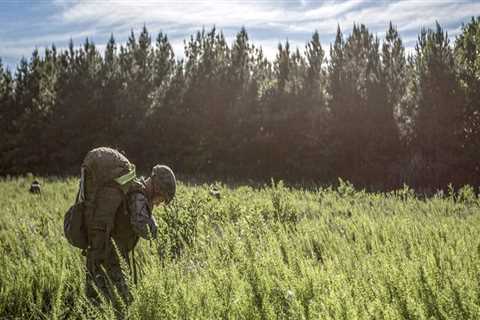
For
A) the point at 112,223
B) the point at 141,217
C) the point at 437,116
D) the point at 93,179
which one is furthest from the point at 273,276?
the point at 437,116

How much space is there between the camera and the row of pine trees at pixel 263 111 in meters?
24.1

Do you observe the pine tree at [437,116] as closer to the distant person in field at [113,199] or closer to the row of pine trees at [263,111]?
the row of pine trees at [263,111]

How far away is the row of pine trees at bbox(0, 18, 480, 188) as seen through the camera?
79.2 feet

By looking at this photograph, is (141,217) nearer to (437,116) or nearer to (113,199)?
(113,199)

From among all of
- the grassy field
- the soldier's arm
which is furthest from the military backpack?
the grassy field

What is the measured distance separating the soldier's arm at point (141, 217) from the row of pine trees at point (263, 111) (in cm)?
1635

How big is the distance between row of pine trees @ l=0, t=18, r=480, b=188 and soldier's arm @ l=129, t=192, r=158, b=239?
16351mm

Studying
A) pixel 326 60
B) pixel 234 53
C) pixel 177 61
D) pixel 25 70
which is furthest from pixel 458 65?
pixel 25 70

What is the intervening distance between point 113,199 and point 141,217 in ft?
1.23

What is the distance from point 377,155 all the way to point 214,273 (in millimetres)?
22431

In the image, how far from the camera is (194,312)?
345 cm

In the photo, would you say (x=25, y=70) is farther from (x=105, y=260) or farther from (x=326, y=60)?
(x=105, y=260)

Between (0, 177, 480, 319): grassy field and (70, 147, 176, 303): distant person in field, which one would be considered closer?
(0, 177, 480, 319): grassy field

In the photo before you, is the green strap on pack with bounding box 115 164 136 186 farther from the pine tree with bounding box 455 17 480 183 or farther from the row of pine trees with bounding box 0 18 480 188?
the pine tree with bounding box 455 17 480 183
